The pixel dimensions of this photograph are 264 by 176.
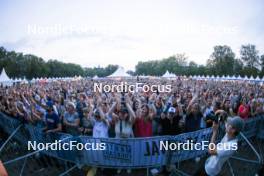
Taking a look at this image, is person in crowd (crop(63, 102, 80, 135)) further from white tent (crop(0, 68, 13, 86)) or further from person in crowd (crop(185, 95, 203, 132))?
white tent (crop(0, 68, 13, 86))

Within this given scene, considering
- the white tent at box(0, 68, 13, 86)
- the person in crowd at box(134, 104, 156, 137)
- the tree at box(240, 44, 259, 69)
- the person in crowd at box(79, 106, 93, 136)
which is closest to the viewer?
the person in crowd at box(134, 104, 156, 137)

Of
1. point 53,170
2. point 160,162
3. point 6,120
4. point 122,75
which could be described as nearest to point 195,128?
point 160,162

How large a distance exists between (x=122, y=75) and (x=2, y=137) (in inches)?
1628

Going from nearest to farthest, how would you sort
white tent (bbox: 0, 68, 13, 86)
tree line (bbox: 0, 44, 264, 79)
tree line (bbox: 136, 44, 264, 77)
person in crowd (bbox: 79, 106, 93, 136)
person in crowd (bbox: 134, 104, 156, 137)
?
person in crowd (bbox: 134, 104, 156, 137) → person in crowd (bbox: 79, 106, 93, 136) → white tent (bbox: 0, 68, 13, 86) → tree line (bbox: 0, 44, 264, 79) → tree line (bbox: 136, 44, 264, 77)

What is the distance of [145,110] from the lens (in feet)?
22.0

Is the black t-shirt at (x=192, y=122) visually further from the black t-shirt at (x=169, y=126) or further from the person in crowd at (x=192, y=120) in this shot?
the black t-shirt at (x=169, y=126)

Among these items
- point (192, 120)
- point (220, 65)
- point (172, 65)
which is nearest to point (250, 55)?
point (220, 65)

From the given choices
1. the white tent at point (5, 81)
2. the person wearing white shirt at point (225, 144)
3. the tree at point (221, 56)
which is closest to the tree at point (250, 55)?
the tree at point (221, 56)

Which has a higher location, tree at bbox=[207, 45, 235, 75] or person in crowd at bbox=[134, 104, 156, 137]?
tree at bbox=[207, 45, 235, 75]

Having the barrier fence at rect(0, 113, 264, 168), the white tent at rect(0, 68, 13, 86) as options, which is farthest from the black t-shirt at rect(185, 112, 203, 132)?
the white tent at rect(0, 68, 13, 86)

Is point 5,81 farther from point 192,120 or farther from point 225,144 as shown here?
point 225,144

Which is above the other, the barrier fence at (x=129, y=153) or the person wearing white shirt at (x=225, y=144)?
the person wearing white shirt at (x=225, y=144)

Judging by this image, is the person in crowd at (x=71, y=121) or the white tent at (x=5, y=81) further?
the white tent at (x=5, y=81)

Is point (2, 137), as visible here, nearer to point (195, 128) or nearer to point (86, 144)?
point (86, 144)
